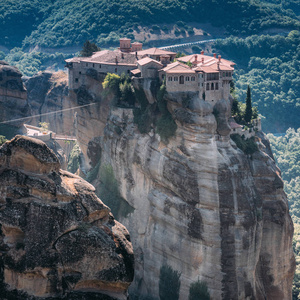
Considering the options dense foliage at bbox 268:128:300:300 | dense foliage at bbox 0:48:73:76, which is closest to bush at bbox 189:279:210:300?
dense foliage at bbox 268:128:300:300

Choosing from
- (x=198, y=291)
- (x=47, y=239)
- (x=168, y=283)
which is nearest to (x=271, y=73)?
(x=168, y=283)

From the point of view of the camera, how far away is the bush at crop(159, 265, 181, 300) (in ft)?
176

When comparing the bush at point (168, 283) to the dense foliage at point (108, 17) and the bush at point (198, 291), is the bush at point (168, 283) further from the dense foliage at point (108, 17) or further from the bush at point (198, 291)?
the dense foliage at point (108, 17)

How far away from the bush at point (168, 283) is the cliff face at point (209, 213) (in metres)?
0.42

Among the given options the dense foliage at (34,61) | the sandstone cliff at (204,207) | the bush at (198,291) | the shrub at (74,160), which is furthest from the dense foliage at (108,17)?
the bush at (198,291)

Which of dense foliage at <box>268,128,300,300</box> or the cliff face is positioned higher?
the cliff face

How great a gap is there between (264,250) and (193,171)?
330 inches

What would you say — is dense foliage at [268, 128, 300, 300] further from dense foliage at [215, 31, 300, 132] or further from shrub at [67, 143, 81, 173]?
shrub at [67, 143, 81, 173]

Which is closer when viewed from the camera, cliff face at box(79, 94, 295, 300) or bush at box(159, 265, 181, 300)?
cliff face at box(79, 94, 295, 300)

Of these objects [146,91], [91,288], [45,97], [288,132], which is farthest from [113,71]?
[288,132]

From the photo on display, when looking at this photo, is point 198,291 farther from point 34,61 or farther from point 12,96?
point 34,61

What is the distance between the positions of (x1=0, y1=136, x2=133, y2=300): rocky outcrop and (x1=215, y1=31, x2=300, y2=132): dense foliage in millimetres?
82580

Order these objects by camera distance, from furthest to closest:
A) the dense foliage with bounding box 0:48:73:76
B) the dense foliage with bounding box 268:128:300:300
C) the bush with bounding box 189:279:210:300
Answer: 1. the dense foliage with bounding box 0:48:73:76
2. the dense foliage with bounding box 268:128:300:300
3. the bush with bounding box 189:279:210:300

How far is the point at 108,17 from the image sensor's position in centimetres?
11938
